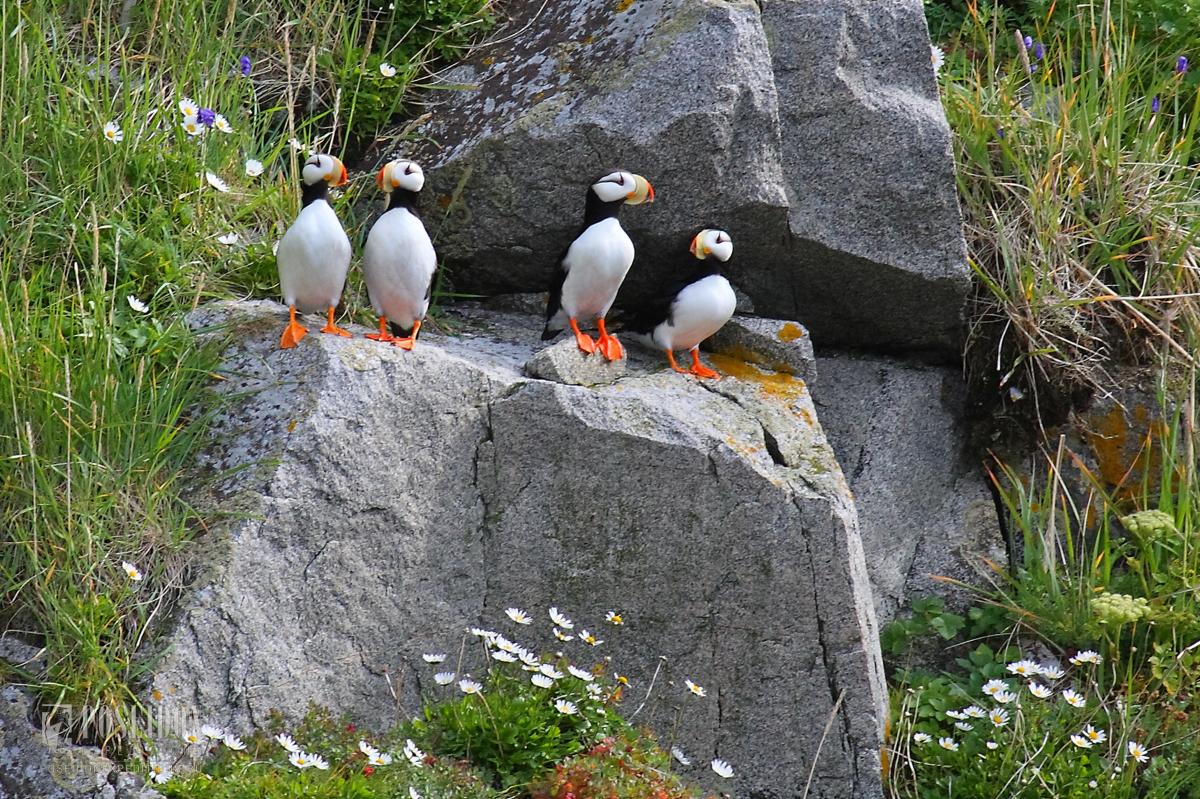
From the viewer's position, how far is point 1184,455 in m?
4.71

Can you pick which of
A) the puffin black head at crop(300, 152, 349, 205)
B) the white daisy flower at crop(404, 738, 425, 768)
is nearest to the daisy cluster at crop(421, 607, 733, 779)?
the white daisy flower at crop(404, 738, 425, 768)

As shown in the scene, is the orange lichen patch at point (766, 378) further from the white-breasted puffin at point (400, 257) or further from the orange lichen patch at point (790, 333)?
the white-breasted puffin at point (400, 257)

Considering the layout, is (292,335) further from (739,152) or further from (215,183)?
(739,152)

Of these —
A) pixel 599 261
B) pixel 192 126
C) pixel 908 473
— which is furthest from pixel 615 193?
pixel 908 473

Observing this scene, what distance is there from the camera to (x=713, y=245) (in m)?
4.34

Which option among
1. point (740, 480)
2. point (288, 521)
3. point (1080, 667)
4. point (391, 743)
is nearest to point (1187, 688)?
point (1080, 667)

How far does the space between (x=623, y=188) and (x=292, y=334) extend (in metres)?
1.14

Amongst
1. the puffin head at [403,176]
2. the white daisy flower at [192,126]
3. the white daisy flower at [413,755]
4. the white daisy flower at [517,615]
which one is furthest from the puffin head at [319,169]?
the white daisy flower at [413,755]

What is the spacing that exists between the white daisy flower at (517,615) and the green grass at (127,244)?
866 millimetres

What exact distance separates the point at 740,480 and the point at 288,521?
50.6 inches

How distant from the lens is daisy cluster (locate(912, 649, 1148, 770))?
13.0 feet

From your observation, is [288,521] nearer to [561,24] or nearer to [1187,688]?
[561,24]

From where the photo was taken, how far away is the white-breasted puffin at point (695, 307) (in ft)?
14.0

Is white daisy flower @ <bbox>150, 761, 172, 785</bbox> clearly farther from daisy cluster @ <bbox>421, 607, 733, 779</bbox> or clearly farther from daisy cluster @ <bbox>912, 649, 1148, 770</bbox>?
daisy cluster @ <bbox>912, 649, 1148, 770</bbox>
